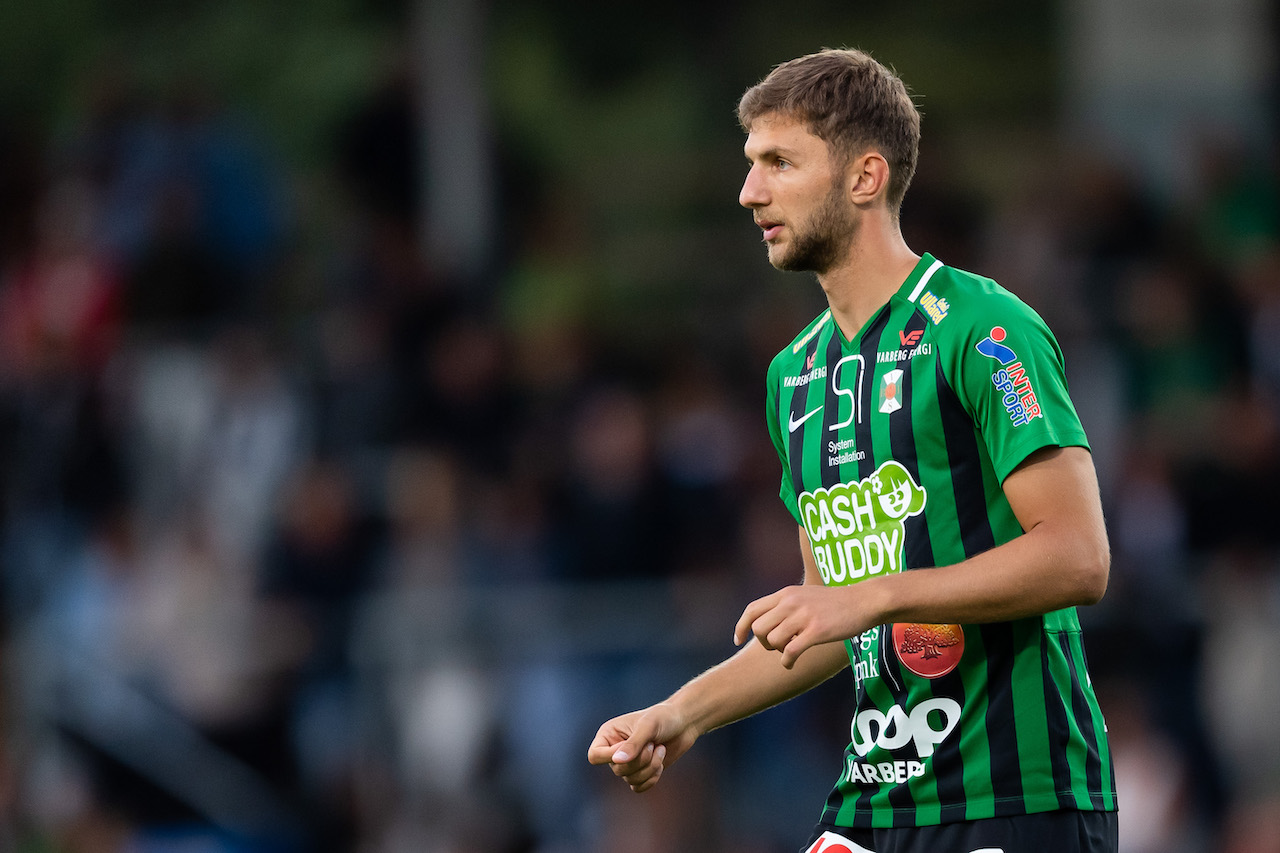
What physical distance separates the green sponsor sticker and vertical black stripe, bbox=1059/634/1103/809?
16.4 inches

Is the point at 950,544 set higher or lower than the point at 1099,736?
higher

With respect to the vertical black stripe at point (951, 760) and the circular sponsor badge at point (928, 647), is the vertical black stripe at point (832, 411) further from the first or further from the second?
the vertical black stripe at point (951, 760)

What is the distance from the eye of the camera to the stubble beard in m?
4.12

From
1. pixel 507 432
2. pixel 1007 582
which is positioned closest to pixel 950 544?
pixel 1007 582

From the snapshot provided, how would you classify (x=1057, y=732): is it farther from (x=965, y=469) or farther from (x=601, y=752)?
(x=601, y=752)

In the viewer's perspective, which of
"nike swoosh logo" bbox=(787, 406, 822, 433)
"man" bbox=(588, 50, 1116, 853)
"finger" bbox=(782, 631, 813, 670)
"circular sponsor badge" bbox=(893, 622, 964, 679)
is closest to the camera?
"finger" bbox=(782, 631, 813, 670)

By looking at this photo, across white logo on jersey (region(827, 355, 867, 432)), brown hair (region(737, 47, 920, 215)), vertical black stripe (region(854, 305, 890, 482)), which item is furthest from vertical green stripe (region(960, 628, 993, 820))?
brown hair (region(737, 47, 920, 215))

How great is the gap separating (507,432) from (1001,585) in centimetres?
725

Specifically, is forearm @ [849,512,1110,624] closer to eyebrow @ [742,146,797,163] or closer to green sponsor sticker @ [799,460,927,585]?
green sponsor sticker @ [799,460,927,585]

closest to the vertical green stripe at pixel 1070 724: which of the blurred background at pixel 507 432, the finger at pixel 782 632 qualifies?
the finger at pixel 782 632

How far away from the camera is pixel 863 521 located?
412 cm

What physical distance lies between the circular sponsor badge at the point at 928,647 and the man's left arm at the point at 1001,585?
295 millimetres

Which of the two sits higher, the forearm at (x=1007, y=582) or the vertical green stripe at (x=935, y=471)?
the vertical green stripe at (x=935, y=471)

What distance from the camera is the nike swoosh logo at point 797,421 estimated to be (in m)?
4.31
